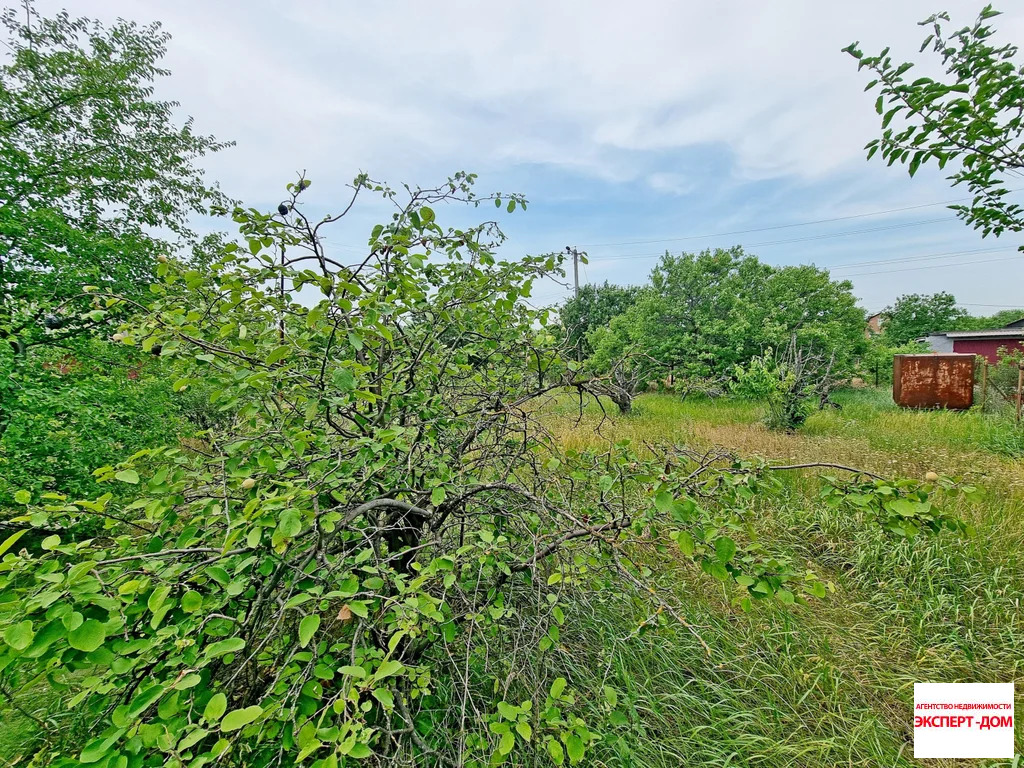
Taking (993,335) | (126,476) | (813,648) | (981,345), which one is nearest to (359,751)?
(126,476)

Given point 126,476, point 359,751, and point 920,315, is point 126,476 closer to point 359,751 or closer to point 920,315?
point 359,751

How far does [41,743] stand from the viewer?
1451mm

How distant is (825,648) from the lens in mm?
2037

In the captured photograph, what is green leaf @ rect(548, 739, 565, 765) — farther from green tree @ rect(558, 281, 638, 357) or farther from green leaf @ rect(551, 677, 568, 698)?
green tree @ rect(558, 281, 638, 357)

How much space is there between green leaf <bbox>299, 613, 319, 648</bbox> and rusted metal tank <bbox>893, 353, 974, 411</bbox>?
1238 cm

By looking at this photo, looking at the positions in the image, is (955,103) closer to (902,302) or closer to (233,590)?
(233,590)

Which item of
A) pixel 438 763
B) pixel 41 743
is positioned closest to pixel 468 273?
pixel 438 763

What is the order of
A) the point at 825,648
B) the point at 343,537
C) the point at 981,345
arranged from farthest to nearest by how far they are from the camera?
the point at 981,345
the point at 825,648
the point at 343,537

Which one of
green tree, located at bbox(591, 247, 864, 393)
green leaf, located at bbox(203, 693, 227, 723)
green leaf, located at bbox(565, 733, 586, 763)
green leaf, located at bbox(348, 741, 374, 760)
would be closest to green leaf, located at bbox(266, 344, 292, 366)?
green leaf, located at bbox(203, 693, 227, 723)

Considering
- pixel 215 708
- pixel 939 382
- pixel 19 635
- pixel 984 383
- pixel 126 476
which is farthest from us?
pixel 939 382

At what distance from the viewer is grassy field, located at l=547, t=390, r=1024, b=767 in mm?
1612

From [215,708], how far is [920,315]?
165 feet

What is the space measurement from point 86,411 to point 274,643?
2744 millimetres

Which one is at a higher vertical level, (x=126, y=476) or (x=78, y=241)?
(x=78, y=241)
